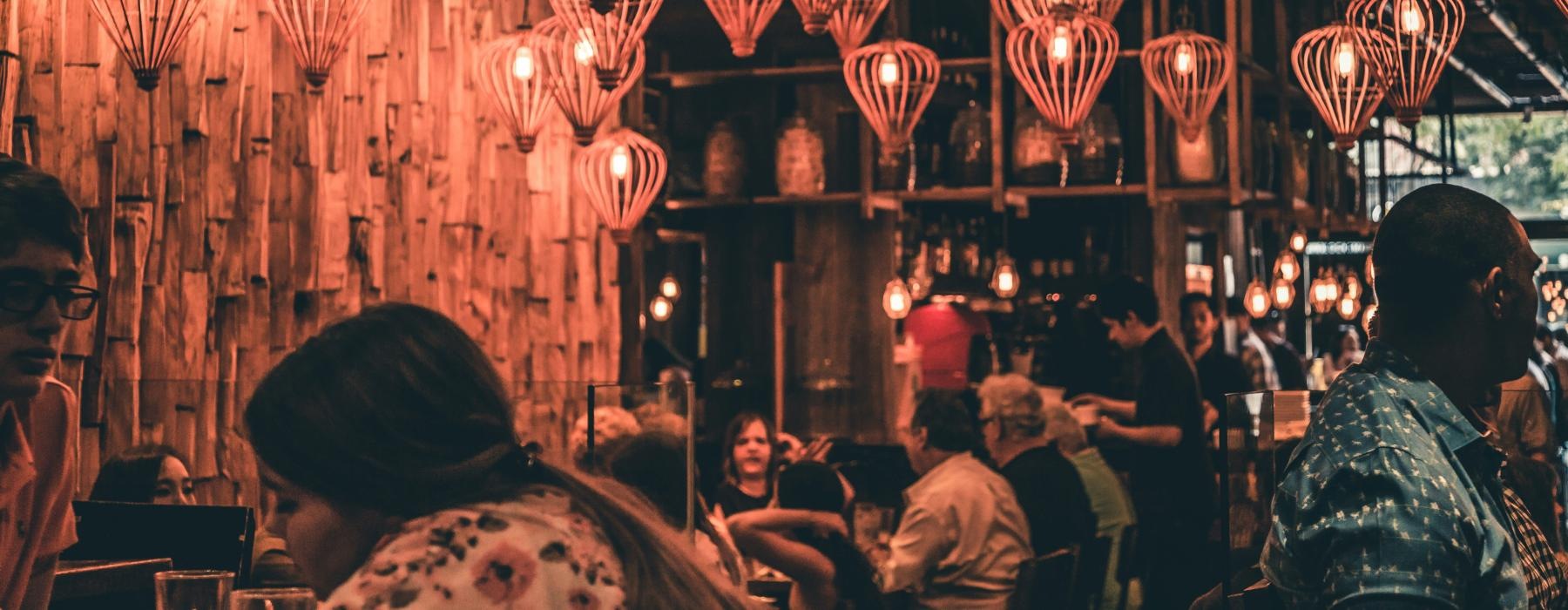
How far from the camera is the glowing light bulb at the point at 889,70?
6.83 m

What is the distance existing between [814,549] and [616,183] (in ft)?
9.39

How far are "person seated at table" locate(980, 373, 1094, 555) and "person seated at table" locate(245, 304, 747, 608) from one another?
4.08 metres

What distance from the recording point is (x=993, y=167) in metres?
8.70

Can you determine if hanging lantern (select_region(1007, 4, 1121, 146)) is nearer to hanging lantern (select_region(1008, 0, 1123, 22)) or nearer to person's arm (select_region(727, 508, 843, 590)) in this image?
hanging lantern (select_region(1008, 0, 1123, 22))

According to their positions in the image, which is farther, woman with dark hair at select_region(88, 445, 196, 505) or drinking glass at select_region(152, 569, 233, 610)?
woman with dark hair at select_region(88, 445, 196, 505)

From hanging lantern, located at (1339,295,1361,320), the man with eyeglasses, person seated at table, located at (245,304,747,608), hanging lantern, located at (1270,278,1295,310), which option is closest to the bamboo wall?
the man with eyeglasses

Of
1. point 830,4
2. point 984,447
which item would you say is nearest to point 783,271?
point 984,447

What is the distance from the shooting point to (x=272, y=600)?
6.15ft

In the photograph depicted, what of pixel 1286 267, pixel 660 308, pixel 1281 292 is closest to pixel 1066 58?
pixel 1286 267

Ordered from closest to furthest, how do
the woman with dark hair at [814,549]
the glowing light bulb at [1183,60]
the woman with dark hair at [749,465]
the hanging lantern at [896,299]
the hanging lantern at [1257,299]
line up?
1. the woman with dark hair at [814,549]
2. the woman with dark hair at [749,465]
3. the glowing light bulb at [1183,60]
4. the hanging lantern at [896,299]
5. the hanging lantern at [1257,299]

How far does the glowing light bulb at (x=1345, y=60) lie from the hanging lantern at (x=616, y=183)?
263cm

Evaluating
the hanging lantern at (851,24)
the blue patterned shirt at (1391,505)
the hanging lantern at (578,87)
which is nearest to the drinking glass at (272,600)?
the blue patterned shirt at (1391,505)

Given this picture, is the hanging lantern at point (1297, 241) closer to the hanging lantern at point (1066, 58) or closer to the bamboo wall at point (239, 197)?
the hanging lantern at point (1066, 58)

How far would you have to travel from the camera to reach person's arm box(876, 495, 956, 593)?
5105 mm
